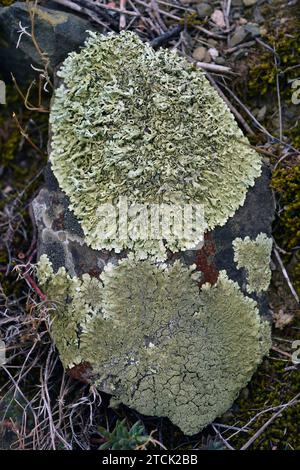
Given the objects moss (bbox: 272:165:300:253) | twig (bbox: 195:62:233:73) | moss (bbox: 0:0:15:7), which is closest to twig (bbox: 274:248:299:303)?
moss (bbox: 272:165:300:253)

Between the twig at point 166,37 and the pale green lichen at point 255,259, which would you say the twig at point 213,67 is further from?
the pale green lichen at point 255,259

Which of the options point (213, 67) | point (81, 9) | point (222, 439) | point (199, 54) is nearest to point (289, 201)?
→ point (213, 67)

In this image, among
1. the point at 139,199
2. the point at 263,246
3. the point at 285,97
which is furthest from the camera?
the point at 285,97

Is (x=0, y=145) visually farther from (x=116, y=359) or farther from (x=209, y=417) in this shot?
(x=209, y=417)

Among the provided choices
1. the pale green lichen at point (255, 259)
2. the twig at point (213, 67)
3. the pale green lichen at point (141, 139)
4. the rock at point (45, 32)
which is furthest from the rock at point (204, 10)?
the pale green lichen at point (255, 259)

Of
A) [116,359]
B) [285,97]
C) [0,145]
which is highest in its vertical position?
[285,97]

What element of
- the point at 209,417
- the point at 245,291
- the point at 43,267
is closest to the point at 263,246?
the point at 245,291
